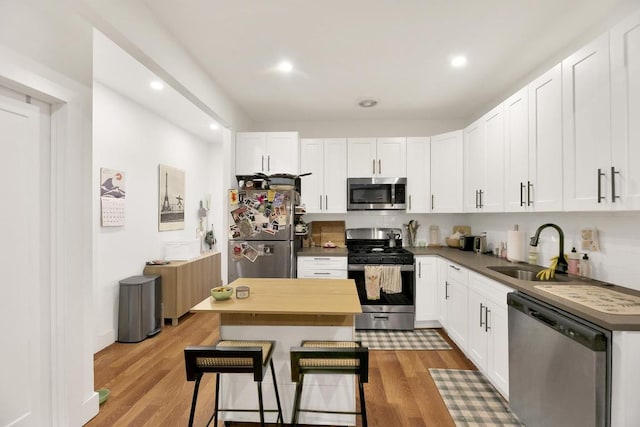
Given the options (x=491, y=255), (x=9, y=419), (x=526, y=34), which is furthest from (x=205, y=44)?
(x=491, y=255)

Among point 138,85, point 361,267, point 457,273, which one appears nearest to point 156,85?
point 138,85

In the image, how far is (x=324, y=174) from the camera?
3.97m

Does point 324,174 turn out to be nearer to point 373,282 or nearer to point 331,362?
point 373,282

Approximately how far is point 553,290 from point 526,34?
1.87 metres

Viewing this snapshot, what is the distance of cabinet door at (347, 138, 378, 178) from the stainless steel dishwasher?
2.34 m

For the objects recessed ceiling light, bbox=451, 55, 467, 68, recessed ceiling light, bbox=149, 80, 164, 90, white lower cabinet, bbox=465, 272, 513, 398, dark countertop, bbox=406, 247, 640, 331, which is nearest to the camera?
dark countertop, bbox=406, 247, 640, 331

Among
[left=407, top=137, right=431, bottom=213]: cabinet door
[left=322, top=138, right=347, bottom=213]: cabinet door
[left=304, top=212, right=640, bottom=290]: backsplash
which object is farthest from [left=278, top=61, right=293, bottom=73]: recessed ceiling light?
[left=304, top=212, right=640, bottom=290]: backsplash

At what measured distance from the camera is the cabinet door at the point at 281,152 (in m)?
3.74

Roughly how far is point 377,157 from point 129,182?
3.03m

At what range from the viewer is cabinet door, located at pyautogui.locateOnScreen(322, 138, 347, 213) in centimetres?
395

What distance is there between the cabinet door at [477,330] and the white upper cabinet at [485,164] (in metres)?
0.85

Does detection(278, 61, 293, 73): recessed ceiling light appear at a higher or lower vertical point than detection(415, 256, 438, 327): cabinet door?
higher

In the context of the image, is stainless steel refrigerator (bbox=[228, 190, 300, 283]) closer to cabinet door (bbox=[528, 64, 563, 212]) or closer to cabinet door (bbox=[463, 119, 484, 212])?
cabinet door (bbox=[463, 119, 484, 212])

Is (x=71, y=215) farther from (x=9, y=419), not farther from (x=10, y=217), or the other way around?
(x=9, y=419)
